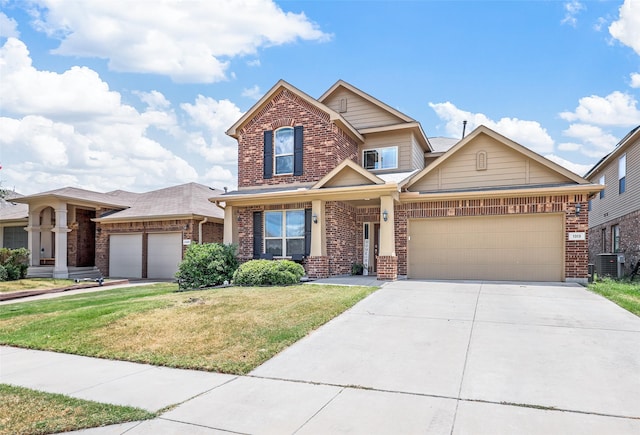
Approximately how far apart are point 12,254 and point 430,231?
16579mm

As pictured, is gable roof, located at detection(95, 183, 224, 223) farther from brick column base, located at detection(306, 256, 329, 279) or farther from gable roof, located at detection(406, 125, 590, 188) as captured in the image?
gable roof, located at detection(406, 125, 590, 188)

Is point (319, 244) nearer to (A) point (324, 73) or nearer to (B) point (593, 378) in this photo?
(A) point (324, 73)

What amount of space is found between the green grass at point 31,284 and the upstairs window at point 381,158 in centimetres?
1296

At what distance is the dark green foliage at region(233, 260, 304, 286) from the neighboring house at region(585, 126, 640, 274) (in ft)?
34.8

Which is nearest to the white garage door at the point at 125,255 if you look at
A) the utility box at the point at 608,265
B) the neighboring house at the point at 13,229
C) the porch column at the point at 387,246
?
the neighboring house at the point at 13,229

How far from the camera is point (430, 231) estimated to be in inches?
567

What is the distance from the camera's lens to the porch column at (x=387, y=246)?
13383mm

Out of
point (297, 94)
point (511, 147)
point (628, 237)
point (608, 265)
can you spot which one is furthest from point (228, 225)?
point (628, 237)

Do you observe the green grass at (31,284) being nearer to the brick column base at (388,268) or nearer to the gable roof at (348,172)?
the gable roof at (348,172)

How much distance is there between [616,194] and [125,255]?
22.7m

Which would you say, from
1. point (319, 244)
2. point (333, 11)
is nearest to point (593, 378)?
point (319, 244)

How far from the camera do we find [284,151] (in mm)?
16547

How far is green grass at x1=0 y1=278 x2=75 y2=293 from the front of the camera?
1544 centimetres

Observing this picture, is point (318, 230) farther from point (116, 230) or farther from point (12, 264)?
point (12, 264)
